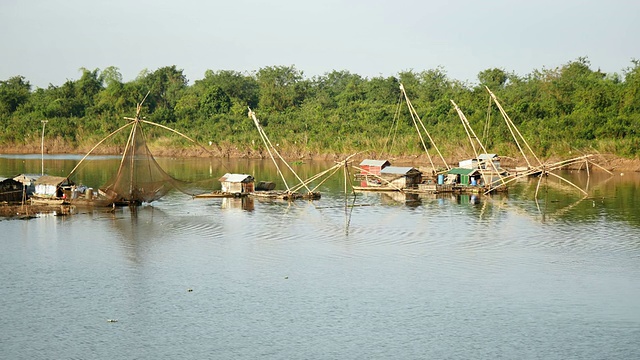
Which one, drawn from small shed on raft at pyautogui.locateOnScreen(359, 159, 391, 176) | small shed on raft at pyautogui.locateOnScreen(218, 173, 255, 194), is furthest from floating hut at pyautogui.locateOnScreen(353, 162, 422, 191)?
small shed on raft at pyautogui.locateOnScreen(218, 173, 255, 194)

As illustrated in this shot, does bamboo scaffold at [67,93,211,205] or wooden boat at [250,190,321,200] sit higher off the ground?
bamboo scaffold at [67,93,211,205]

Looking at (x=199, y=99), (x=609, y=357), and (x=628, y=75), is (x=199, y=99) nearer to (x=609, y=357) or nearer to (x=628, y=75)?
(x=628, y=75)

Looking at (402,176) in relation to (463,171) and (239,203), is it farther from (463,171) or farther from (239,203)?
(239,203)

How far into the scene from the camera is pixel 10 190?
2283 cm

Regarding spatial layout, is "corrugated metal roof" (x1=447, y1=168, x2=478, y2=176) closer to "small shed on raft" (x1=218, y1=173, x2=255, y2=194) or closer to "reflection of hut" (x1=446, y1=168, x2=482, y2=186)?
"reflection of hut" (x1=446, y1=168, x2=482, y2=186)

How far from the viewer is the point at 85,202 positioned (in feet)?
76.2

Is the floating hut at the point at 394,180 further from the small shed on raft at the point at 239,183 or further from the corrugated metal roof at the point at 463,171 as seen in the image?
the small shed on raft at the point at 239,183

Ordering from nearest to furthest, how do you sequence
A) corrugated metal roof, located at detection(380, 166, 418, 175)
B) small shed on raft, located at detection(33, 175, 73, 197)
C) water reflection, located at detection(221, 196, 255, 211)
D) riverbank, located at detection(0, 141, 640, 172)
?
small shed on raft, located at detection(33, 175, 73, 197)
water reflection, located at detection(221, 196, 255, 211)
corrugated metal roof, located at detection(380, 166, 418, 175)
riverbank, located at detection(0, 141, 640, 172)

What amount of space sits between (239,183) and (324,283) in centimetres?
1192

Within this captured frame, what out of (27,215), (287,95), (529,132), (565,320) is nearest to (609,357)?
(565,320)

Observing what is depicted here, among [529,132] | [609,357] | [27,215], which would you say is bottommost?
[609,357]

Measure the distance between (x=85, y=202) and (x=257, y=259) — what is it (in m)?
8.18

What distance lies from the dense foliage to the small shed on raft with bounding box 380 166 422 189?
7.01 metres

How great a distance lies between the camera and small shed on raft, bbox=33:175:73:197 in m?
23.2
